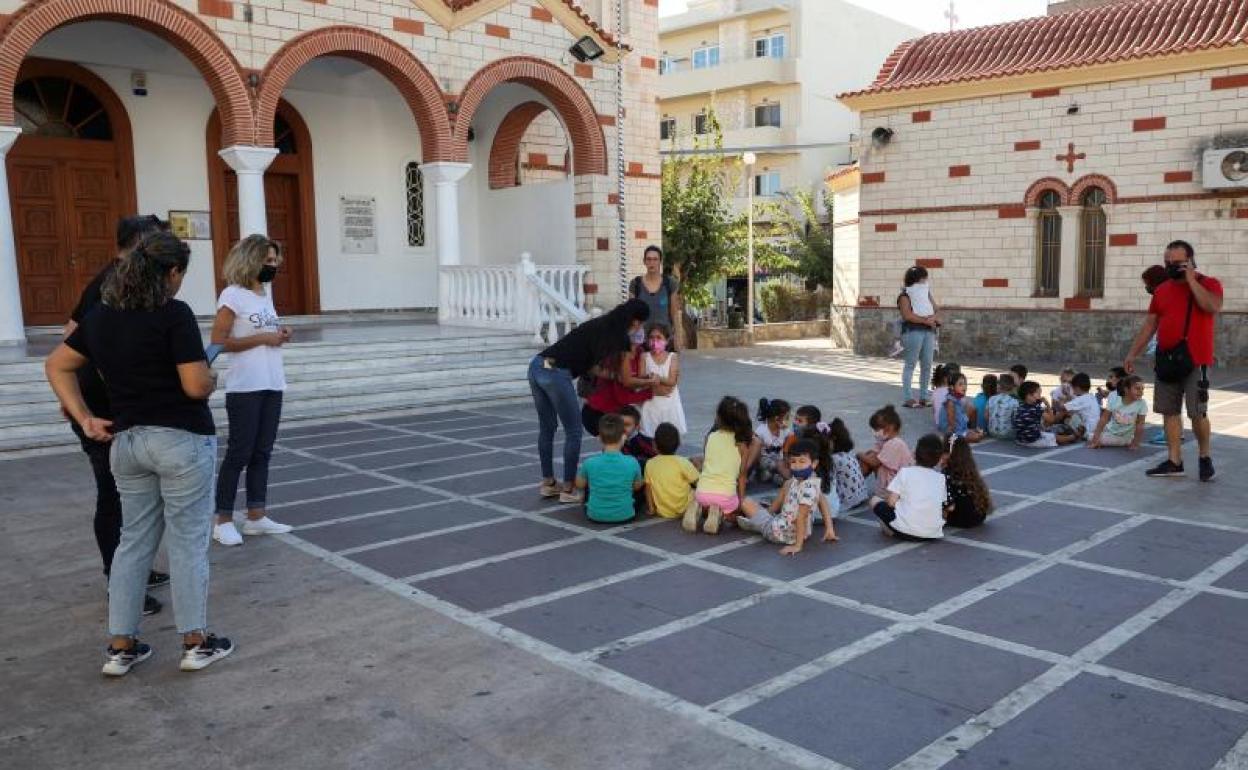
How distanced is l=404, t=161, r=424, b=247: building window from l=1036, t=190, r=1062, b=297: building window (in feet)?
35.4

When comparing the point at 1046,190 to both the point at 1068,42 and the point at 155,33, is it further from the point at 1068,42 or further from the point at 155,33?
the point at 155,33

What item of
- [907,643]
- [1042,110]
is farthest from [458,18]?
[907,643]

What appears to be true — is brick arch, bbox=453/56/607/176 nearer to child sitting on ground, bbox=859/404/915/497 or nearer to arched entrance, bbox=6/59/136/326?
arched entrance, bbox=6/59/136/326

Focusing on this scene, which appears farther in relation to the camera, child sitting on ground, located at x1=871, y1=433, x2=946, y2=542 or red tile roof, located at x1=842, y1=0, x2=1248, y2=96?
red tile roof, located at x1=842, y1=0, x2=1248, y2=96

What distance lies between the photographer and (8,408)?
946 centimetres

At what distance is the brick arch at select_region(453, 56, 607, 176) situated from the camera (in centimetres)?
1464

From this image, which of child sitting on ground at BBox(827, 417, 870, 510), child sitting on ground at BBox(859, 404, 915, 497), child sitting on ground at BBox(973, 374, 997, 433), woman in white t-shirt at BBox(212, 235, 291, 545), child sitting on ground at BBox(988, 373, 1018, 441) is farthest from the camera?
child sitting on ground at BBox(973, 374, 997, 433)

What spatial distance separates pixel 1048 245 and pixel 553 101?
29.0 feet

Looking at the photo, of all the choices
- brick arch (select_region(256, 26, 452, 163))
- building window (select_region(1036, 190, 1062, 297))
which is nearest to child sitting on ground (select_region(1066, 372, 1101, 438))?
building window (select_region(1036, 190, 1062, 297))

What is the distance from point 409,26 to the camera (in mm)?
14008

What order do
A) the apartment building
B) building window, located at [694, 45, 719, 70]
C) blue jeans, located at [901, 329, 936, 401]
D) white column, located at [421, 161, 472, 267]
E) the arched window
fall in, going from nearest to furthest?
blue jeans, located at [901, 329, 936, 401]
white column, located at [421, 161, 472, 267]
the arched window
the apartment building
building window, located at [694, 45, 719, 70]

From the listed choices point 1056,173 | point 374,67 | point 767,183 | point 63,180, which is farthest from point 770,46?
point 63,180

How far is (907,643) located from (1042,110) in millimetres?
14794

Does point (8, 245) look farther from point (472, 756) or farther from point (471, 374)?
point (472, 756)
